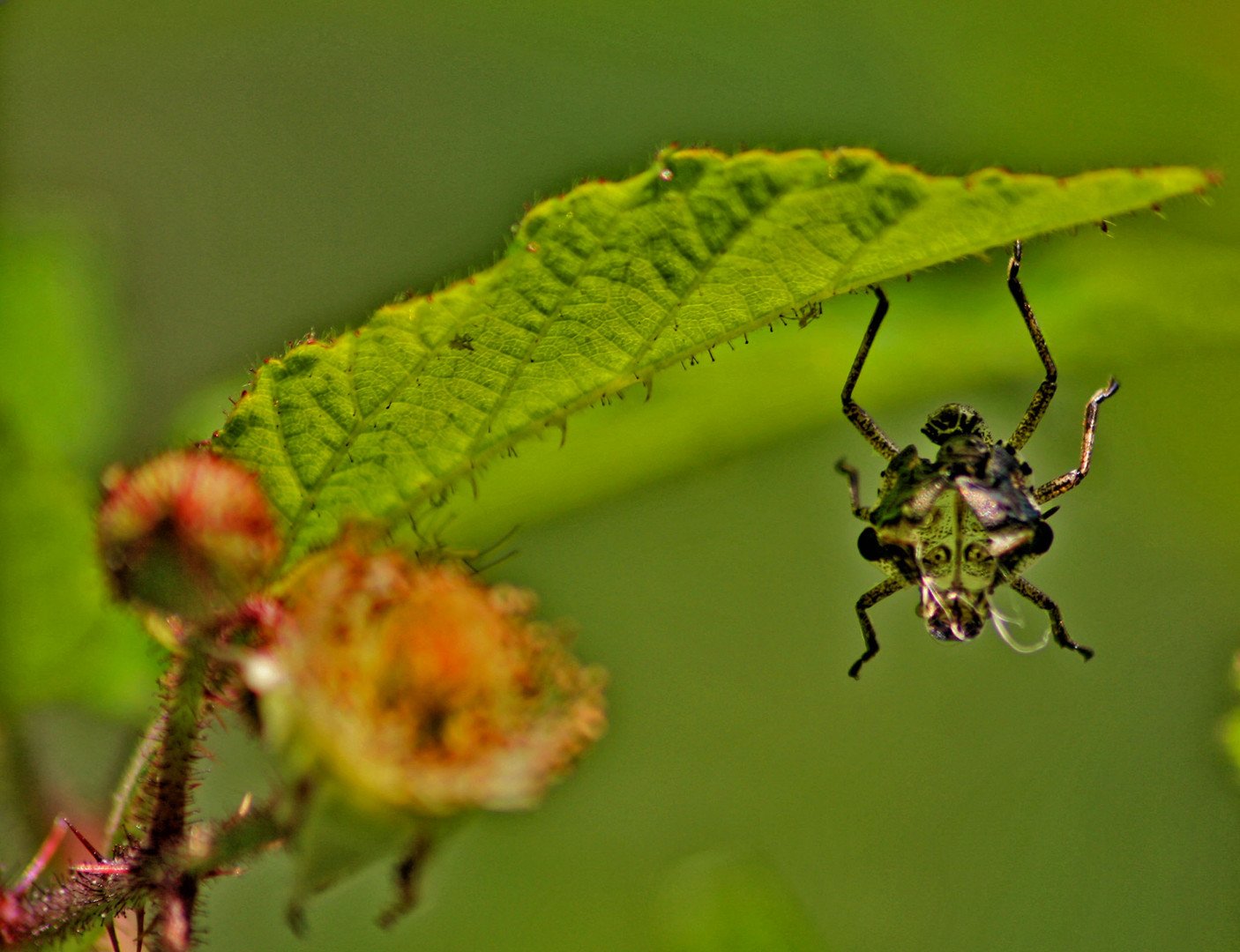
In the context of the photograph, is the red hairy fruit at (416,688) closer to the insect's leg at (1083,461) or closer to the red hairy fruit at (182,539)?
the red hairy fruit at (182,539)

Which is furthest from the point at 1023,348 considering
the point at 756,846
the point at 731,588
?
the point at 731,588

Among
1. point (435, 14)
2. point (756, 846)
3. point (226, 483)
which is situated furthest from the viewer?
point (435, 14)

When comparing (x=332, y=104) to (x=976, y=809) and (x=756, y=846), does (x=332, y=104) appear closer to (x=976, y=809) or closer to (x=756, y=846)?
(x=756, y=846)

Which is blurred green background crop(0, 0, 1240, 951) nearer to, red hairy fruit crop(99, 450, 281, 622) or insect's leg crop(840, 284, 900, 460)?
insect's leg crop(840, 284, 900, 460)

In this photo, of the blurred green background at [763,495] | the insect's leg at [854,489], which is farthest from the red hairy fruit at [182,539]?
the blurred green background at [763,495]

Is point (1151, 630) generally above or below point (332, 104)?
below
